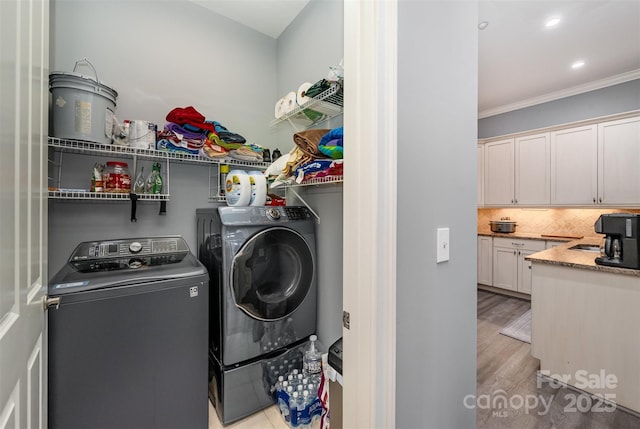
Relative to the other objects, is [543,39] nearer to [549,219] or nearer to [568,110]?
[568,110]

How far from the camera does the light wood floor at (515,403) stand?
5.22 ft

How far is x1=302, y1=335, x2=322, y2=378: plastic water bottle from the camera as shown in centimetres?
170

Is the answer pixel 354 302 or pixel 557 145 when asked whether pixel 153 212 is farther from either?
pixel 557 145

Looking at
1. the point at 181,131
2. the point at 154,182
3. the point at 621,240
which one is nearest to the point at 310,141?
the point at 181,131

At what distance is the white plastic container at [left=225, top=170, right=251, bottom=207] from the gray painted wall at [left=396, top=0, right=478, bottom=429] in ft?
3.91

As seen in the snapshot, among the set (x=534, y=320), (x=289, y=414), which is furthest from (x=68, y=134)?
(x=534, y=320)

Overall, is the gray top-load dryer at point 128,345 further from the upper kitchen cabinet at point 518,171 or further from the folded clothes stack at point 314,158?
the upper kitchen cabinet at point 518,171

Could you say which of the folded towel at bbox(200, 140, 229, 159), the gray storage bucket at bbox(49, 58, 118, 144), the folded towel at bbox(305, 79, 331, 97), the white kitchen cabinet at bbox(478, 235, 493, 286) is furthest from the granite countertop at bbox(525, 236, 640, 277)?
the gray storage bucket at bbox(49, 58, 118, 144)

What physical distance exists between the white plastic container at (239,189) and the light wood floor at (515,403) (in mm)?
1322

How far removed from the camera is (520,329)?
2846 mm

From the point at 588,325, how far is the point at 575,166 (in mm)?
2506

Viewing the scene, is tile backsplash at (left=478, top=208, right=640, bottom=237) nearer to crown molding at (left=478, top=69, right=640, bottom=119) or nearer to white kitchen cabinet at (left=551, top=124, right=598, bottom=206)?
white kitchen cabinet at (left=551, top=124, right=598, bottom=206)

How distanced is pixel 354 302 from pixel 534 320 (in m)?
2.22

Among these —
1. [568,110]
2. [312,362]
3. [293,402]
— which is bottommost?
[293,402]
